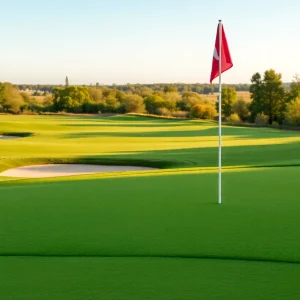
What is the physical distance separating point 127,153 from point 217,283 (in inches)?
853

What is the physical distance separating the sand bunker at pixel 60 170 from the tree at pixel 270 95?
5236 cm

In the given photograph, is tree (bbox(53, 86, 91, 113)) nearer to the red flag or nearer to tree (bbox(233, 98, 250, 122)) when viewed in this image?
tree (bbox(233, 98, 250, 122))

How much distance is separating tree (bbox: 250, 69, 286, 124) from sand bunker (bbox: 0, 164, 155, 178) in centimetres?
5236

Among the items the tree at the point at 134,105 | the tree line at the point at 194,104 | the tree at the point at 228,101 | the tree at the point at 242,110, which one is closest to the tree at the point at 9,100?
the tree line at the point at 194,104

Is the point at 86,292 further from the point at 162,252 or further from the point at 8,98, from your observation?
the point at 8,98

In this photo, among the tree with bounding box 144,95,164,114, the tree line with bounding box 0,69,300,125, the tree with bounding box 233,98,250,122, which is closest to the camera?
the tree line with bounding box 0,69,300,125

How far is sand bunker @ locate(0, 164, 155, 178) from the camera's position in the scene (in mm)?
20984

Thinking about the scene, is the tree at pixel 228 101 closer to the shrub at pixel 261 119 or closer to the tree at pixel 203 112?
the tree at pixel 203 112

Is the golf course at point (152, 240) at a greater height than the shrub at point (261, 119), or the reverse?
the golf course at point (152, 240)

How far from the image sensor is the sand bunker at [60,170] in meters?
21.0

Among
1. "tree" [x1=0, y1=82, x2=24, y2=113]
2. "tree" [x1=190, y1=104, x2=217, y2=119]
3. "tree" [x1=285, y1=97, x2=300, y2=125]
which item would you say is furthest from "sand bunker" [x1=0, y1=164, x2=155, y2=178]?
"tree" [x1=0, y1=82, x2=24, y2=113]

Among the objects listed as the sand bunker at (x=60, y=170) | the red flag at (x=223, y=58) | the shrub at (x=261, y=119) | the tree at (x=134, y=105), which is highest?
the red flag at (x=223, y=58)

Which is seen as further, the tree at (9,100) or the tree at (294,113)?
the tree at (9,100)

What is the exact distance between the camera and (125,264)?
617 centimetres
